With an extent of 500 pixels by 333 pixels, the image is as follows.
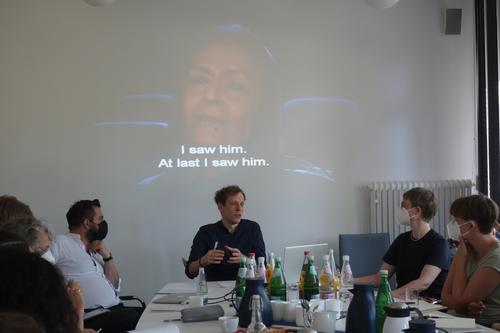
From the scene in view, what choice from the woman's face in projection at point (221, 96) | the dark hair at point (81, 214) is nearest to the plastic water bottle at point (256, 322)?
the dark hair at point (81, 214)

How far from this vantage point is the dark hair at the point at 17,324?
848mm

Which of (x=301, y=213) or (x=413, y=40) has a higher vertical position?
(x=413, y=40)

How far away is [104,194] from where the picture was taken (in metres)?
5.29

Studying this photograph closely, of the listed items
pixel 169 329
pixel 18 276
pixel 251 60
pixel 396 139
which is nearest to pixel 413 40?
pixel 396 139

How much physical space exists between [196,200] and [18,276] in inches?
172

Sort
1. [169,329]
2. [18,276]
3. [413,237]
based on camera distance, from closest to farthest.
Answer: [18,276] < [169,329] < [413,237]

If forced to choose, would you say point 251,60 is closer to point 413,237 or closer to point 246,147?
point 246,147

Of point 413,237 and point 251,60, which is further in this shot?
point 251,60

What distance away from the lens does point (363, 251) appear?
4.92 metres

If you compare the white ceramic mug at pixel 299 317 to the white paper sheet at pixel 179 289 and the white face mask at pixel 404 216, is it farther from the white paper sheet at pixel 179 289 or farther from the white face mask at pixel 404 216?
the white face mask at pixel 404 216

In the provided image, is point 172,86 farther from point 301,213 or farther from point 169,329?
point 169,329

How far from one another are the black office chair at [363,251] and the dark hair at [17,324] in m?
4.12

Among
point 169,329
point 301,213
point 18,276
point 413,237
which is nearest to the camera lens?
point 18,276

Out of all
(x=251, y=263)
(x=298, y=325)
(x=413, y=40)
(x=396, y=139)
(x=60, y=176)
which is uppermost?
(x=413, y=40)
